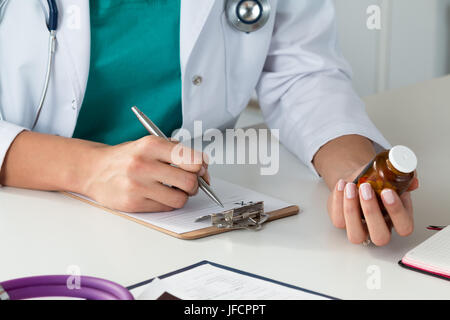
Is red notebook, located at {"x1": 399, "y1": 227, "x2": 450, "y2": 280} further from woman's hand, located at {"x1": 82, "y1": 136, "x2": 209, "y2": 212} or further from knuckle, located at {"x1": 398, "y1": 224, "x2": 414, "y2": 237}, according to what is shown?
woman's hand, located at {"x1": 82, "y1": 136, "x2": 209, "y2": 212}

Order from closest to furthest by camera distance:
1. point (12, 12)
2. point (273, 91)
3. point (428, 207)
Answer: point (428, 207), point (12, 12), point (273, 91)

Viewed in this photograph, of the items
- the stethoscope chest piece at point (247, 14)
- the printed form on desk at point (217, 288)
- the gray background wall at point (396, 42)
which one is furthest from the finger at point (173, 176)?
the gray background wall at point (396, 42)

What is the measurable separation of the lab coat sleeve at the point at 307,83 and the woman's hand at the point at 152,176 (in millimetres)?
303

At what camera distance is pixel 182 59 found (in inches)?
43.4

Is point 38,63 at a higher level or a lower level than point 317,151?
higher

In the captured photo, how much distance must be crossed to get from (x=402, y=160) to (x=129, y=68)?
1.94 ft

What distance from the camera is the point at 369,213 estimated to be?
0.72 m

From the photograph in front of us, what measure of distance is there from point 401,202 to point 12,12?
2.22ft

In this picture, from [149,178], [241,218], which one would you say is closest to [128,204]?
[149,178]

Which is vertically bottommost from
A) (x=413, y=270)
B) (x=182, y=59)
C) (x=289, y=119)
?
(x=413, y=270)

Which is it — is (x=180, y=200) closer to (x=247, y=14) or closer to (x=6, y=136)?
(x=6, y=136)

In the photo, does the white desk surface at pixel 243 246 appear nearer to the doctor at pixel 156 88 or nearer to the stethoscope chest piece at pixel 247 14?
the doctor at pixel 156 88

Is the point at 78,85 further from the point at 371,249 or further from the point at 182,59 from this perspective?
the point at 371,249

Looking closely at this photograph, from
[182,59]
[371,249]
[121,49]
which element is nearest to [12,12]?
[121,49]
